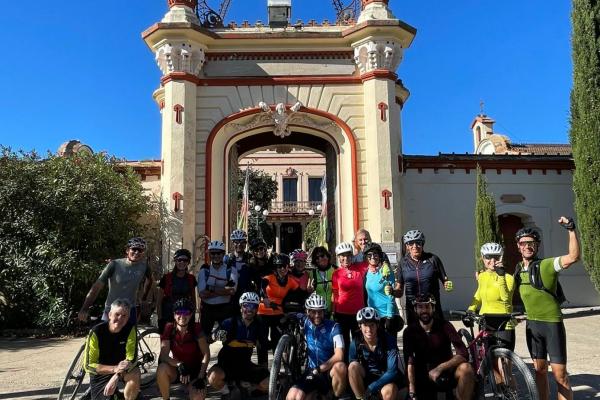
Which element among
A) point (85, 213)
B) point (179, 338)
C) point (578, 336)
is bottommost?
point (578, 336)

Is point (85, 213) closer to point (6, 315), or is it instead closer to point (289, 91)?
point (6, 315)

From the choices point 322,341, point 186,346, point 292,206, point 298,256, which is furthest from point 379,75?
point 292,206

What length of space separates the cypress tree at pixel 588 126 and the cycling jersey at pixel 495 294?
757 centimetres

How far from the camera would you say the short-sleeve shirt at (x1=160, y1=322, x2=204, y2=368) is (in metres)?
5.38

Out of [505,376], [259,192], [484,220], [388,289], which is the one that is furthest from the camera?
[259,192]

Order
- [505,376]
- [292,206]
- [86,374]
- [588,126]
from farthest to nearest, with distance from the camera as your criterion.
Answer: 1. [292,206]
2. [588,126]
3. [86,374]
4. [505,376]

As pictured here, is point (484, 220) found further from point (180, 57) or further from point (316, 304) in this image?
point (316, 304)

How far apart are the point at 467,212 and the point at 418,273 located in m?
9.57

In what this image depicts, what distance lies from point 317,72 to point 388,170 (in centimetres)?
312

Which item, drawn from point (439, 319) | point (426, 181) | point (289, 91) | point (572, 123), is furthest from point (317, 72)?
point (439, 319)

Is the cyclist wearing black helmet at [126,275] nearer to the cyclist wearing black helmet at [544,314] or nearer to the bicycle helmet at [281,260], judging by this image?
the bicycle helmet at [281,260]

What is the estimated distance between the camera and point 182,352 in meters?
5.37

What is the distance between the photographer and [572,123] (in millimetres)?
12883

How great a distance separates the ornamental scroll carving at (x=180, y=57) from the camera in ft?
40.9
